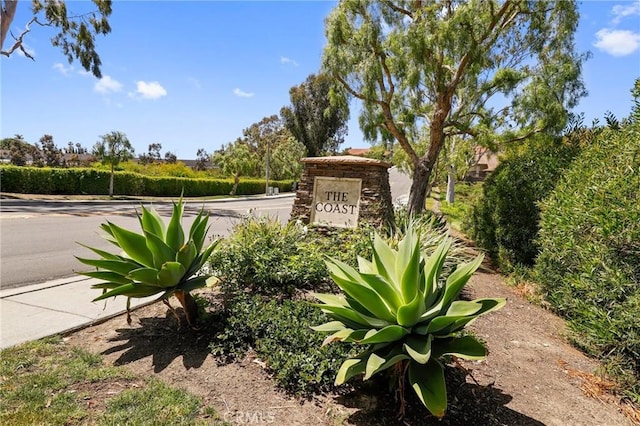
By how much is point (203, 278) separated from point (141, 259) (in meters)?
0.59

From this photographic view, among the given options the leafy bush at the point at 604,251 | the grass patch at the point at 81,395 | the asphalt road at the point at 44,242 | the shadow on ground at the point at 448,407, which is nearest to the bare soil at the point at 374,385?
the shadow on ground at the point at 448,407

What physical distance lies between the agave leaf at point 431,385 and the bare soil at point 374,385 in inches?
14.9

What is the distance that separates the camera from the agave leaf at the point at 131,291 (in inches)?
132

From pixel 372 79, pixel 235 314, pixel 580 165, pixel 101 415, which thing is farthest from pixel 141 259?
pixel 372 79

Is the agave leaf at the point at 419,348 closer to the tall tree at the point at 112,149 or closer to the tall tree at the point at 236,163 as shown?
the tall tree at the point at 112,149

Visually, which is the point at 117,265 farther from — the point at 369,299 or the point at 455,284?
the point at 455,284

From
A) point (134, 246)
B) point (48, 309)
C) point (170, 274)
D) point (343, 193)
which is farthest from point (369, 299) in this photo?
point (343, 193)

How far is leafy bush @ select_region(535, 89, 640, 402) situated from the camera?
3.58 metres

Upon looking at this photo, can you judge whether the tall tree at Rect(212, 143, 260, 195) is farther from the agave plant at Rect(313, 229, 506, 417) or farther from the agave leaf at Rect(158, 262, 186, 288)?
the agave plant at Rect(313, 229, 506, 417)

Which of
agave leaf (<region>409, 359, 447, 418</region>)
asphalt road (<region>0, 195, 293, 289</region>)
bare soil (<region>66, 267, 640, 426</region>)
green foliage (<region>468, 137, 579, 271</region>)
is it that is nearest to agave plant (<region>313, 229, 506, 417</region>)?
agave leaf (<region>409, 359, 447, 418</region>)


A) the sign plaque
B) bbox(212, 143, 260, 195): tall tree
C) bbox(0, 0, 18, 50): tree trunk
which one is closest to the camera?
the sign plaque

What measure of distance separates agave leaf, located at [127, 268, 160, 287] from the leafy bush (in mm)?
4226

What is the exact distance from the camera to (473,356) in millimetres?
2578

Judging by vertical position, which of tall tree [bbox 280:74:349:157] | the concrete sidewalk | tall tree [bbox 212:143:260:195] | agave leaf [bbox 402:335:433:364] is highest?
tall tree [bbox 280:74:349:157]
